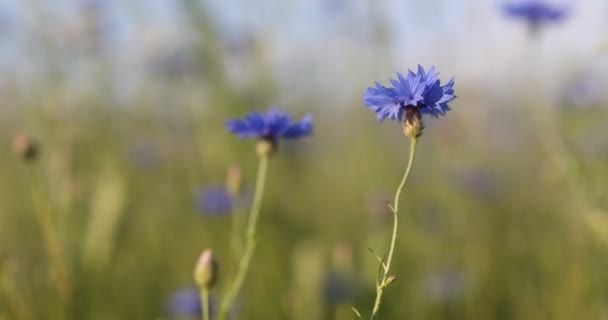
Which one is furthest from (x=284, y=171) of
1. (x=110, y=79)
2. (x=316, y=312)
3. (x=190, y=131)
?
(x=316, y=312)

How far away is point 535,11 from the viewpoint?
1.47m

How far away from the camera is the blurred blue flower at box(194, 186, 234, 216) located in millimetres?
1834

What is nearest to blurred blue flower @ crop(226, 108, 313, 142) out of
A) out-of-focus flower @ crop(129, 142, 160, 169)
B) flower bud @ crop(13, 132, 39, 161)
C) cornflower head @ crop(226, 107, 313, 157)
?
A: cornflower head @ crop(226, 107, 313, 157)

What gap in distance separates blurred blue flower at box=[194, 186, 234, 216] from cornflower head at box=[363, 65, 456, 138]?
117cm

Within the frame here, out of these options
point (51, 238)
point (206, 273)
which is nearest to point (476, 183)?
point (51, 238)

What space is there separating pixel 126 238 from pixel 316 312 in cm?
95

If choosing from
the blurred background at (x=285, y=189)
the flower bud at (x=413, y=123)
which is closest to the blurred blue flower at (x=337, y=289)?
the blurred background at (x=285, y=189)

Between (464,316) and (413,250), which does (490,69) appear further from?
(464,316)

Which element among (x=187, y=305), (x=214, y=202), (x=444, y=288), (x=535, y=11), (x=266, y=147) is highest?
(x=535, y=11)

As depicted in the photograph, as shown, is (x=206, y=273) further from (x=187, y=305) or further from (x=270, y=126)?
(x=187, y=305)

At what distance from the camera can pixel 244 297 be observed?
1704 millimetres

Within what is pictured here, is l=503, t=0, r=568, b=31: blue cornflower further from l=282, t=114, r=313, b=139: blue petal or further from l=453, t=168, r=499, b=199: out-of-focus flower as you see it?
l=453, t=168, r=499, b=199: out-of-focus flower

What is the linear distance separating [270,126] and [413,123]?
267mm

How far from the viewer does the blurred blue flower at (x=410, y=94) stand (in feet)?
2.14
